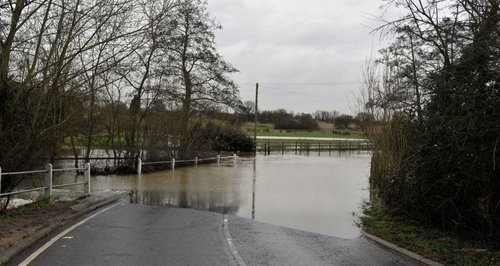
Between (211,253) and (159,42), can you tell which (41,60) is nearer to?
(159,42)

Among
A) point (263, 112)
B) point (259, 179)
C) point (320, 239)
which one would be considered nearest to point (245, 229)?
point (320, 239)

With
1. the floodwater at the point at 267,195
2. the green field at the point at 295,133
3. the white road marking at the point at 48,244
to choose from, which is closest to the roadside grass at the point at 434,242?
the floodwater at the point at 267,195

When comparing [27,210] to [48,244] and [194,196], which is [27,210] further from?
[194,196]

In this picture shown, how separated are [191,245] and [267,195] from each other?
961cm

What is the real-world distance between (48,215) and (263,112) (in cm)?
11602

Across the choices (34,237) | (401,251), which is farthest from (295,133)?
(34,237)

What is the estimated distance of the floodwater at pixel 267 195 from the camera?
13.5 metres

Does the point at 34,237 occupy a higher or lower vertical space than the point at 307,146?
lower

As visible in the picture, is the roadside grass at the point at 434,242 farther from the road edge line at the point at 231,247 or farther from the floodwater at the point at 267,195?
the road edge line at the point at 231,247

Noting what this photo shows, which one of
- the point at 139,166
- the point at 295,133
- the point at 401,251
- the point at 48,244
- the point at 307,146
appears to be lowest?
the point at 401,251

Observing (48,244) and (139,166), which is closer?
(48,244)

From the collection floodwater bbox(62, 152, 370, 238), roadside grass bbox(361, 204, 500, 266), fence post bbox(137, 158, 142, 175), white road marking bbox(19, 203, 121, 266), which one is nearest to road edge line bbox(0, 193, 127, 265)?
white road marking bbox(19, 203, 121, 266)

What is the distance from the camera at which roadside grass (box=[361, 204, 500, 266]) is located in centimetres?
844

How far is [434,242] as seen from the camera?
9883 mm
